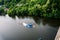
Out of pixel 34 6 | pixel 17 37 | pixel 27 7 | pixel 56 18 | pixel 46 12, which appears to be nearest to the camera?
pixel 17 37

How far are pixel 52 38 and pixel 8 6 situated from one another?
74.5 ft

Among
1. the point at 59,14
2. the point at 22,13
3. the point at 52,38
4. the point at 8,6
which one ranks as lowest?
the point at 52,38

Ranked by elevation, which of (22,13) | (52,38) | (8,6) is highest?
(8,6)

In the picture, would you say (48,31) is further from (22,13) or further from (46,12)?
(22,13)

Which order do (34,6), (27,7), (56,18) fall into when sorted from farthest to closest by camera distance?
(27,7) < (34,6) < (56,18)

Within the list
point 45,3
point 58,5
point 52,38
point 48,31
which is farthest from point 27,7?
point 52,38

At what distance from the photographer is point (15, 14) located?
33.9m

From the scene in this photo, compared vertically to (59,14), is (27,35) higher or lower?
lower

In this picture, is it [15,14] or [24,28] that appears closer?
[24,28]

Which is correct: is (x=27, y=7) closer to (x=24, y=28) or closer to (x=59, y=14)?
(x=59, y=14)

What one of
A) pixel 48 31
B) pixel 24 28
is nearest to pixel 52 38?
pixel 48 31

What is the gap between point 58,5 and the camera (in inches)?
1103

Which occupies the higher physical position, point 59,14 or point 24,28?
point 59,14

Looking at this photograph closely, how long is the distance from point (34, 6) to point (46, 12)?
3200mm
